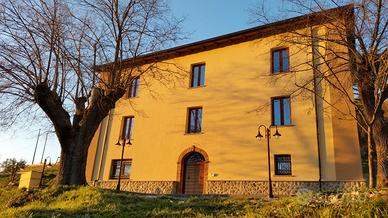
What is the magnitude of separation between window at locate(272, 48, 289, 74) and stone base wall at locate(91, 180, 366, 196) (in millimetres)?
5814

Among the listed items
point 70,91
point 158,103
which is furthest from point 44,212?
point 158,103

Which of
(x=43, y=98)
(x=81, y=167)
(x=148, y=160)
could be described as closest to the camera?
(x=43, y=98)

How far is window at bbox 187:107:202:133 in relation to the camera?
1805 centimetres

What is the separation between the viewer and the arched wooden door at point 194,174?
16.9 m

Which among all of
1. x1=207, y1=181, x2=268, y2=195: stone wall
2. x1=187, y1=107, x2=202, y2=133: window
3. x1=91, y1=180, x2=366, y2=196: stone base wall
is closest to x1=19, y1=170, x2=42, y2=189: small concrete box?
x1=91, y1=180, x2=366, y2=196: stone base wall

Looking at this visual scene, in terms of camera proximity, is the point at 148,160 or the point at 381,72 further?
the point at 148,160

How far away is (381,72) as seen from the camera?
28.2ft

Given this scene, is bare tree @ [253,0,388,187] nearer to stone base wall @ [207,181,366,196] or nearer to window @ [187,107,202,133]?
stone base wall @ [207,181,366,196]

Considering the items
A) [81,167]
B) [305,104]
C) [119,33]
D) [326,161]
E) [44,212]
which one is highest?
[119,33]

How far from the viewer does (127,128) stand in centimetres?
2050

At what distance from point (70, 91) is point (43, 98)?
1530 mm

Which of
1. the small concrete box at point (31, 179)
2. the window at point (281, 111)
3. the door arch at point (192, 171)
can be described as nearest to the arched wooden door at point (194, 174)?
the door arch at point (192, 171)

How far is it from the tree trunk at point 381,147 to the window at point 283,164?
5.15 metres

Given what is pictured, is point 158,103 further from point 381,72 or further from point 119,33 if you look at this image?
point 381,72
